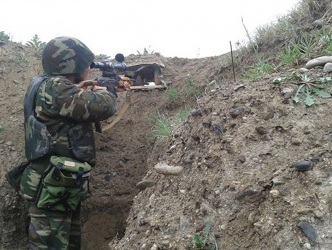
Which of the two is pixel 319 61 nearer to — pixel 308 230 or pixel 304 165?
pixel 304 165

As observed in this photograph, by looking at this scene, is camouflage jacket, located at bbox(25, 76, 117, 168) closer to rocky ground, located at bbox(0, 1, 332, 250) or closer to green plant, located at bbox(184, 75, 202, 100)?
rocky ground, located at bbox(0, 1, 332, 250)

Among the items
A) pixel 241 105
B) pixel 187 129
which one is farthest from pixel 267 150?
pixel 187 129

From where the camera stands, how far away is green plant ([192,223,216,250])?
2.20 m

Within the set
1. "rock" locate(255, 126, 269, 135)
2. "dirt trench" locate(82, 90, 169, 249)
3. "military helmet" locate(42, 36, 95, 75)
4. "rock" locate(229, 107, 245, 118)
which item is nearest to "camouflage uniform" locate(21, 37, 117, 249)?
"military helmet" locate(42, 36, 95, 75)

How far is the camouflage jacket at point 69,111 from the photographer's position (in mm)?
3066

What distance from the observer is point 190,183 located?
2777mm

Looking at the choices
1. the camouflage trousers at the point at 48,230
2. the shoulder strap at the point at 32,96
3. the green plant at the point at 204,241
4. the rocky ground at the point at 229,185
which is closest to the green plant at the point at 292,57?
the rocky ground at the point at 229,185

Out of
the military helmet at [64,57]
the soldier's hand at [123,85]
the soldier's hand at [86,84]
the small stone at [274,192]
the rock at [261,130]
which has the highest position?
the military helmet at [64,57]

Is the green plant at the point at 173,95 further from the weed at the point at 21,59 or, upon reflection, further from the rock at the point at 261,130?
the rock at the point at 261,130

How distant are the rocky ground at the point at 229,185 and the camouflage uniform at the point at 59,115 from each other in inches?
20.7

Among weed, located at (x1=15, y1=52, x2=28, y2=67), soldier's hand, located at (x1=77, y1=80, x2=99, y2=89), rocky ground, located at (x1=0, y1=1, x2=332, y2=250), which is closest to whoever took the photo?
rocky ground, located at (x1=0, y1=1, x2=332, y2=250)

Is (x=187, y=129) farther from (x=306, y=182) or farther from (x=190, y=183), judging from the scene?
(x=306, y=182)

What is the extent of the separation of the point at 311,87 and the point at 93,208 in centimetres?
253

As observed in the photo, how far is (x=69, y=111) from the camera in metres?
3.06
